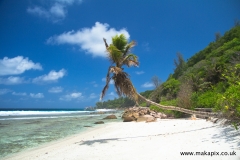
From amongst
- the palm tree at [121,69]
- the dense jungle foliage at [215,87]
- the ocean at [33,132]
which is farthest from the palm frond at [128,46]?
the ocean at [33,132]

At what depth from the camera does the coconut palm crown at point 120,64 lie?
9839mm

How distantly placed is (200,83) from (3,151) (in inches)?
782

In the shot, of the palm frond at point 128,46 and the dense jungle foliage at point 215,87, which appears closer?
the dense jungle foliage at point 215,87

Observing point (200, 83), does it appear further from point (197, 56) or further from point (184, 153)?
point (197, 56)

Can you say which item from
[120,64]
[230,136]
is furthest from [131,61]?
[230,136]

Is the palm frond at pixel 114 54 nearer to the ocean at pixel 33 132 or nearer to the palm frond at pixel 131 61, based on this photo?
the palm frond at pixel 131 61

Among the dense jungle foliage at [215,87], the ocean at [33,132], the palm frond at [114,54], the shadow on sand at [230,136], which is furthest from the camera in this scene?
the palm frond at [114,54]

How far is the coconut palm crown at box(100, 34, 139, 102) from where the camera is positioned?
32.3ft

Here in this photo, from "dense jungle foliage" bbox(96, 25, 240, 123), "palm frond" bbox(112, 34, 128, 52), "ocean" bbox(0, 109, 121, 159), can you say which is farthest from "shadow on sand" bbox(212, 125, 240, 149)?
"ocean" bbox(0, 109, 121, 159)

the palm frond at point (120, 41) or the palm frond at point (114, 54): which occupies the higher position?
the palm frond at point (120, 41)

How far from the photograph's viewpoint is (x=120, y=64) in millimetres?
10695

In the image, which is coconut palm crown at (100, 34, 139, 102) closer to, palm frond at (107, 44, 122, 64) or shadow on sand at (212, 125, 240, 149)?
palm frond at (107, 44, 122, 64)

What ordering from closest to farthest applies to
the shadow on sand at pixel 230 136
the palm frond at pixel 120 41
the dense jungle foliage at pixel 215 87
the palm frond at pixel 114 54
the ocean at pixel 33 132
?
the shadow on sand at pixel 230 136 < the dense jungle foliage at pixel 215 87 < the ocean at pixel 33 132 < the palm frond at pixel 114 54 < the palm frond at pixel 120 41

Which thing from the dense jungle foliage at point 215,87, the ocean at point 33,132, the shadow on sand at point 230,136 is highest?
the dense jungle foliage at point 215,87
